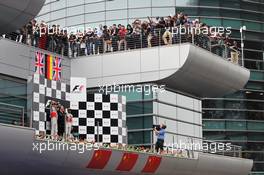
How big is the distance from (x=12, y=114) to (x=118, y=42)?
34.5 feet

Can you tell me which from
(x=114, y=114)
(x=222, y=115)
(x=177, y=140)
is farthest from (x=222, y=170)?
(x=222, y=115)

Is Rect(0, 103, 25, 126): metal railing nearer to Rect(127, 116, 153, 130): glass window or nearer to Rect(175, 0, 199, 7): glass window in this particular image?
Rect(127, 116, 153, 130): glass window

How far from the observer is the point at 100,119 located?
26.0 metres

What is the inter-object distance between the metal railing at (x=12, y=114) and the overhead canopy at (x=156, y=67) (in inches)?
376

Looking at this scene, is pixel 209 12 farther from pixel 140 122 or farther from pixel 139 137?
pixel 139 137

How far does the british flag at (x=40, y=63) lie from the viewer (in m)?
28.9

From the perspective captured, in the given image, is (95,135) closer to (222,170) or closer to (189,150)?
(189,150)

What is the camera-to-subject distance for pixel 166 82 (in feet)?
101

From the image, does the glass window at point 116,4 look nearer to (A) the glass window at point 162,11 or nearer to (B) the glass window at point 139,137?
(A) the glass window at point 162,11

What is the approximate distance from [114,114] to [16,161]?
6.73 metres

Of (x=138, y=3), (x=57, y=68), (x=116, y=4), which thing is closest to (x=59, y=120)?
(x=57, y=68)

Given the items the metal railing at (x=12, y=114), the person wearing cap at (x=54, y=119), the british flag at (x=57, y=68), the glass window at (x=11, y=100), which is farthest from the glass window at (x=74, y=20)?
the metal railing at (x=12, y=114)
